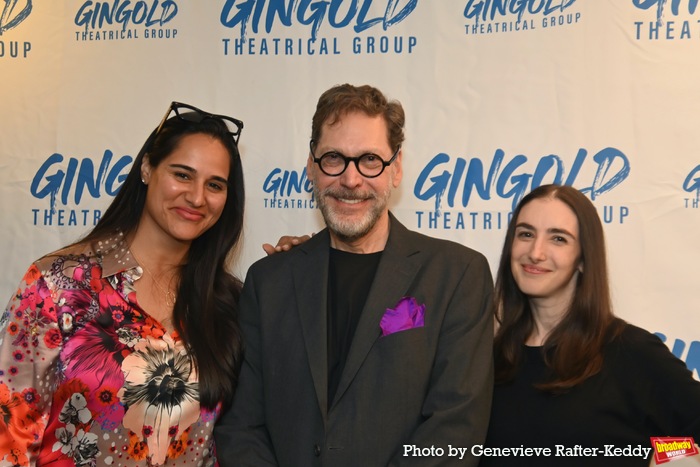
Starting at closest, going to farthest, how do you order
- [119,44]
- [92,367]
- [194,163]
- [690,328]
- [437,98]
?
[92,367] → [194,163] → [690,328] → [437,98] → [119,44]

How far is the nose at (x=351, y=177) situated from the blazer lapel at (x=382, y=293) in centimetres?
21

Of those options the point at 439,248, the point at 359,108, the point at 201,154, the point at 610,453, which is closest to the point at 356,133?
the point at 359,108

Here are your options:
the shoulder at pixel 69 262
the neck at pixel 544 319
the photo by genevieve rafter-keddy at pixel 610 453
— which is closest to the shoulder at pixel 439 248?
the neck at pixel 544 319

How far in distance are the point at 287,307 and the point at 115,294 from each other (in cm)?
54

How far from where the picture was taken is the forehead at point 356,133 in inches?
80.0

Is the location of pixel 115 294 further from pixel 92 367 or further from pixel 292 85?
pixel 292 85

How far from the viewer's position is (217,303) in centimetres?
228

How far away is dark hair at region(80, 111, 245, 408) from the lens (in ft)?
6.84

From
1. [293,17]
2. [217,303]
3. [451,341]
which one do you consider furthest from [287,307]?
[293,17]

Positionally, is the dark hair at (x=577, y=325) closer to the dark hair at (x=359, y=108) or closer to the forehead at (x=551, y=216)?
the forehead at (x=551, y=216)

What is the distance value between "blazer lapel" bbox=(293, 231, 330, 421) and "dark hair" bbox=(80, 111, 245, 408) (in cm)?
29

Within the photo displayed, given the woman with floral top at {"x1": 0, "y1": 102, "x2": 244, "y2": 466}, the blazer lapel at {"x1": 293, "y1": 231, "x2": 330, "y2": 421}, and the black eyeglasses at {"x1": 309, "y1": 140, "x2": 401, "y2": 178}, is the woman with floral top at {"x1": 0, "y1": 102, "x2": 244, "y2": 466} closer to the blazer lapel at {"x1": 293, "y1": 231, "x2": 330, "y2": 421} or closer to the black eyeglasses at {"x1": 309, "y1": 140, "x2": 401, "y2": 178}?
the blazer lapel at {"x1": 293, "y1": 231, "x2": 330, "y2": 421}

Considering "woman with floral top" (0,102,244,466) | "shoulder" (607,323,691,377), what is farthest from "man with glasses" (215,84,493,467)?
"shoulder" (607,323,691,377)

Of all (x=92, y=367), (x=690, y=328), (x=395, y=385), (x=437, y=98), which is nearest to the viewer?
(x=395, y=385)
